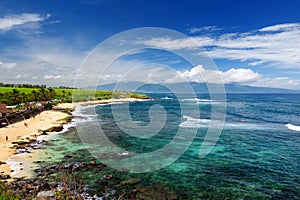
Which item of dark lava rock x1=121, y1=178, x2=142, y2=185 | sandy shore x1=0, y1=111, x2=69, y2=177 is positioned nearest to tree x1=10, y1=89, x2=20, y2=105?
sandy shore x1=0, y1=111, x2=69, y2=177

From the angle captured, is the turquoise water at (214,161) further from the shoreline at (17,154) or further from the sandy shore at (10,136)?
the sandy shore at (10,136)

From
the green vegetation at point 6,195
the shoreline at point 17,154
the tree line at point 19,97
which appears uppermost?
the tree line at point 19,97

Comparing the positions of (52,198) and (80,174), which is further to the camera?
(80,174)

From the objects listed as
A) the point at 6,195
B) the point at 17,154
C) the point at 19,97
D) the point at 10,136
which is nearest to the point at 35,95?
the point at 19,97

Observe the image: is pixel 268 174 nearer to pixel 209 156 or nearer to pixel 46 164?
pixel 209 156

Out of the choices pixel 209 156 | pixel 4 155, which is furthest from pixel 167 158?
pixel 4 155

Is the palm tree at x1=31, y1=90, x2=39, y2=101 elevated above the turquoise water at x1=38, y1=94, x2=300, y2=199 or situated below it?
above

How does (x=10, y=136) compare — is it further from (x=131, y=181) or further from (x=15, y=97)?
(x=15, y=97)

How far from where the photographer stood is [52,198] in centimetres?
1448

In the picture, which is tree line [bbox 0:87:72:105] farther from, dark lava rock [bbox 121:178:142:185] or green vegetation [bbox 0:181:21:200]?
green vegetation [bbox 0:181:21:200]

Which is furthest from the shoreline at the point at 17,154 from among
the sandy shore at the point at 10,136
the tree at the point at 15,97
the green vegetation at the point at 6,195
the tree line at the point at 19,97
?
the tree at the point at 15,97

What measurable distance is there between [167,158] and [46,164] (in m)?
12.4

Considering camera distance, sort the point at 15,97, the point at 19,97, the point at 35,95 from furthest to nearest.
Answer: the point at 35,95
the point at 19,97
the point at 15,97

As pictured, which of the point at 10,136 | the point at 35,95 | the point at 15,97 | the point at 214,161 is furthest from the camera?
the point at 35,95
